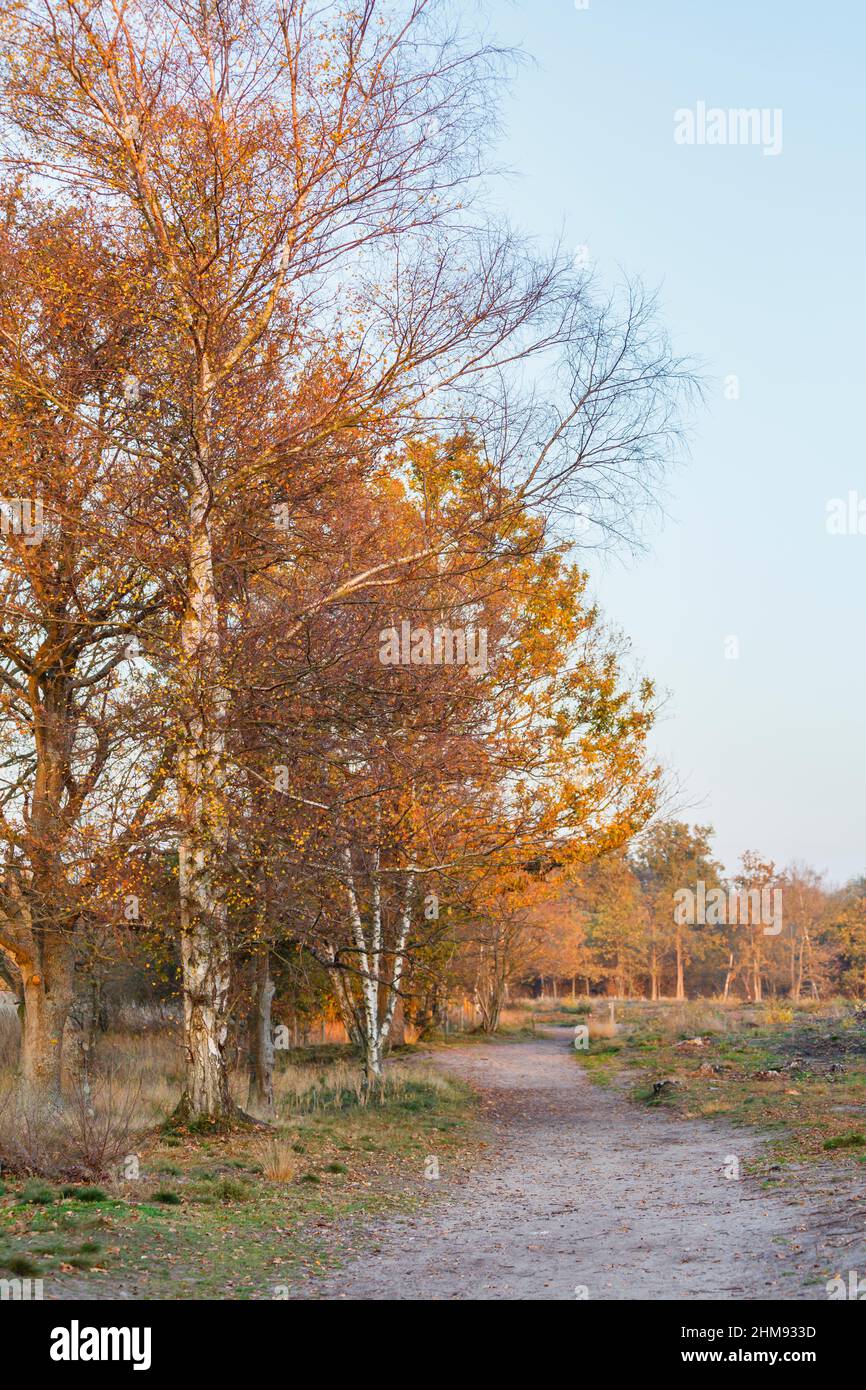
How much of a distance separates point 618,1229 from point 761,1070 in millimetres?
11249

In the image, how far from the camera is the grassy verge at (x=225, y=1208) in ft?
23.5

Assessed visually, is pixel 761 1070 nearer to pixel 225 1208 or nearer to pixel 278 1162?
pixel 278 1162

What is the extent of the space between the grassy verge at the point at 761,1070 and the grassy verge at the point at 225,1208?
157 inches

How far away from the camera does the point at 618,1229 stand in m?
9.13

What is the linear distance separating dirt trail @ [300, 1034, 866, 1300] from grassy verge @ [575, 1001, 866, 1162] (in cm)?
86

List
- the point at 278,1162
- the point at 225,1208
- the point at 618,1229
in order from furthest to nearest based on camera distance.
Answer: the point at 278,1162
the point at 225,1208
the point at 618,1229

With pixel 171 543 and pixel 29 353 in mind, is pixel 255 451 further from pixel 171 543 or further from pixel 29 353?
pixel 29 353

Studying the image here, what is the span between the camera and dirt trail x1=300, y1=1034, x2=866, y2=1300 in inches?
282
